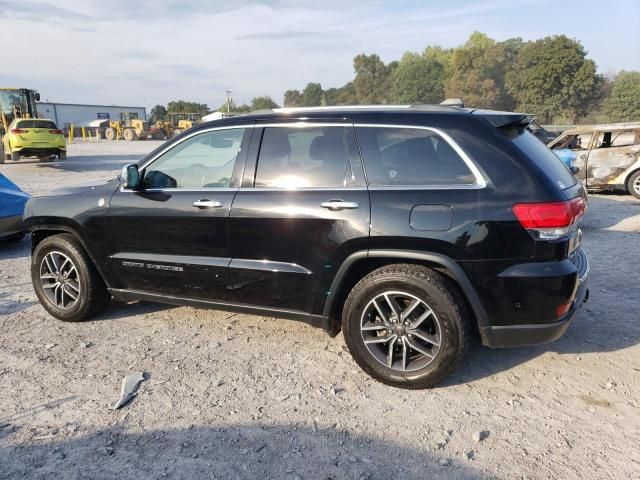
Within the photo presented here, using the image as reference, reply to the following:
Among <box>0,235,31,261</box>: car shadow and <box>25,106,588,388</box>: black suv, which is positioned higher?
<box>25,106,588,388</box>: black suv

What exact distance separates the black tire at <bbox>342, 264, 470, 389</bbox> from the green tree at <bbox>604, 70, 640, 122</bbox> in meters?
55.9

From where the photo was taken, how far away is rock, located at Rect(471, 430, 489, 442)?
2.85m

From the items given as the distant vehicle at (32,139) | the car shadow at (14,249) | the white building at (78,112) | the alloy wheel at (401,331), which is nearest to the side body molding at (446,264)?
the alloy wheel at (401,331)

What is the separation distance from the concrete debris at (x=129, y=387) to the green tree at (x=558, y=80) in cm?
5974

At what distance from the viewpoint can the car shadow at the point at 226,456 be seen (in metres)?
2.60

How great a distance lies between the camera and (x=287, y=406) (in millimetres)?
3215

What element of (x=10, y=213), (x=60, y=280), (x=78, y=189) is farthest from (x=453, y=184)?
(x=10, y=213)

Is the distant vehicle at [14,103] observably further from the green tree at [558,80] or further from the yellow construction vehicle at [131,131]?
the green tree at [558,80]

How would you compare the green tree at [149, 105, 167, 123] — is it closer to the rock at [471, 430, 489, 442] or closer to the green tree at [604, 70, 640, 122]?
the green tree at [604, 70, 640, 122]

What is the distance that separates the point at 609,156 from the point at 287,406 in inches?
412

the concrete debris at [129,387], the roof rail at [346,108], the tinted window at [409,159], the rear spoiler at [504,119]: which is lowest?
the concrete debris at [129,387]

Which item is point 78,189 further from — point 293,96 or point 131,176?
point 293,96

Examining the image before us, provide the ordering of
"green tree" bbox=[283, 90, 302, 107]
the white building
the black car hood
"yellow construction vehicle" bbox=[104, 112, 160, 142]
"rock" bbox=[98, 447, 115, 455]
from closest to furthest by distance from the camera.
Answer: "rock" bbox=[98, 447, 115, 455], the black car hood, "yellow construction vehicle" bbox=[104, 112, 160, 142], the white building, "green tree" bbox=[283, 90, 302, 107]

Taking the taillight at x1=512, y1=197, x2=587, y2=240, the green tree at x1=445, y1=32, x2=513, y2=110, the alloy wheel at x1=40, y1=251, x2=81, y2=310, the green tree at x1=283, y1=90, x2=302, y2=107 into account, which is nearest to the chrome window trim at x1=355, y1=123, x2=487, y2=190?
the taillight at x1=512, y1=197, x2=587, y2=240
